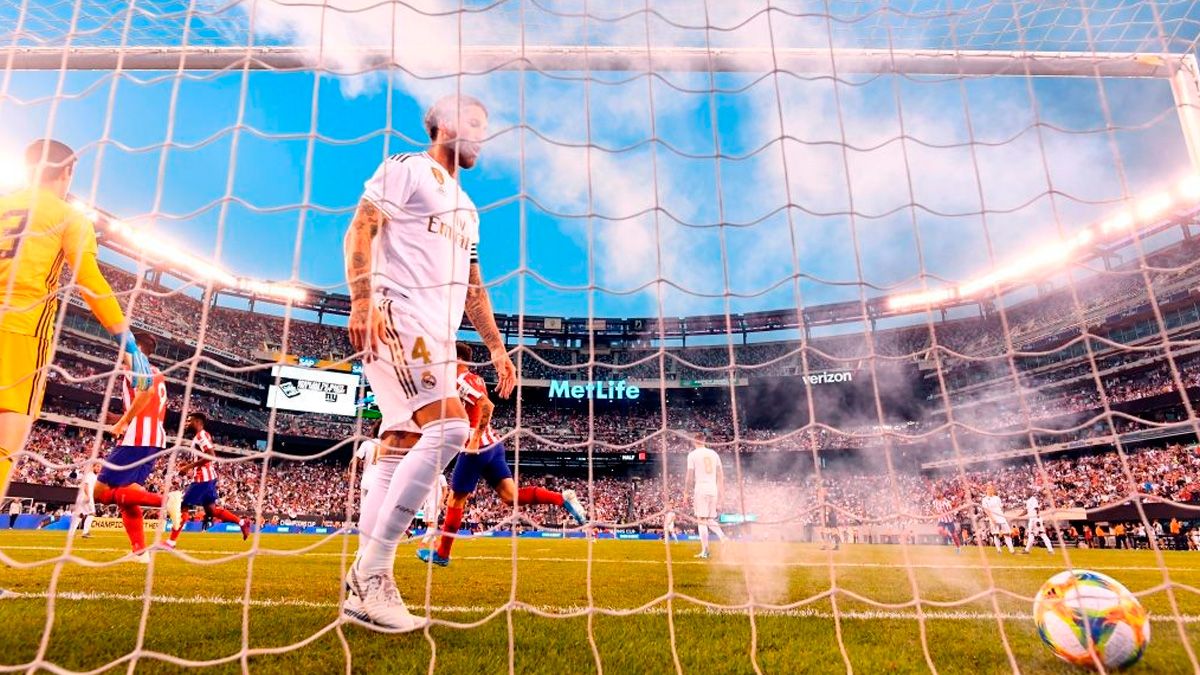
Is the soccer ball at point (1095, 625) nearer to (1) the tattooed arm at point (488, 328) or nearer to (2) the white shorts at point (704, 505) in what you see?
(1) the tattooed arm at point (488, 328)

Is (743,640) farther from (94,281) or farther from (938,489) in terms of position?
(938,489)

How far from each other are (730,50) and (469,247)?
2.37 metres

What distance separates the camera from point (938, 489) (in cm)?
2739

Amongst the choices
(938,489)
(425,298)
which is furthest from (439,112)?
(938,489)

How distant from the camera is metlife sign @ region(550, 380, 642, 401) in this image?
119 ft

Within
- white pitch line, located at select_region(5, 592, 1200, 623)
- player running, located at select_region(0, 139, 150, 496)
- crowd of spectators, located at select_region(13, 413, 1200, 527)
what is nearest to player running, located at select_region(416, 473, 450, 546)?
white pitch line, located at select_region(5, 592, 1200, 623)

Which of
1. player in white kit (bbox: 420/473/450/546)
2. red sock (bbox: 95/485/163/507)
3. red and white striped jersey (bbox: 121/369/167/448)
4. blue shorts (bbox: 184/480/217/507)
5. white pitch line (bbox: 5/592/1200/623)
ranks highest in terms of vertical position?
red and white striped jersey (bbox: 121/369/167/448)

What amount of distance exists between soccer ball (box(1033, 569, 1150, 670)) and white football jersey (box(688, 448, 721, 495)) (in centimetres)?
808

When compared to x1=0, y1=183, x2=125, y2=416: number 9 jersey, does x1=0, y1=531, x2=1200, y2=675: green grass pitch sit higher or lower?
lower

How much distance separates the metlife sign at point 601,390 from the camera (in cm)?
3634

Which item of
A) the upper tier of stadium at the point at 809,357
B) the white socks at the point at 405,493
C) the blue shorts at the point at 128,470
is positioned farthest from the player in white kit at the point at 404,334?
the upper tier of stadium at the point at 809,357

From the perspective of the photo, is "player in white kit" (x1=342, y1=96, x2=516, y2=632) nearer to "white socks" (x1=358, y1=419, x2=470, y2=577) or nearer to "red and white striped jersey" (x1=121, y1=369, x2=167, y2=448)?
"white socks" (x1=358, y1=419, x2=470, y2=577)

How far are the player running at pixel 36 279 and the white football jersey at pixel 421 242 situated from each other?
1.25 meters

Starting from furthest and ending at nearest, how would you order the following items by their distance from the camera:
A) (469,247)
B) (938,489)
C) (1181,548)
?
(938,489) < (1181,548) < (469,247)
